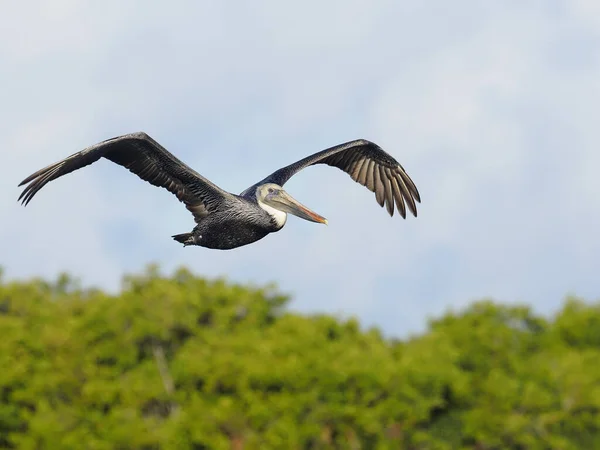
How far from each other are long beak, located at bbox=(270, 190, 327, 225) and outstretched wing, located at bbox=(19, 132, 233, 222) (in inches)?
32.2

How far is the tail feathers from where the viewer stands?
17984 mm

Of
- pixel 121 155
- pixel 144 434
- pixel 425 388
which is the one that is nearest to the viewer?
pixel 121 155

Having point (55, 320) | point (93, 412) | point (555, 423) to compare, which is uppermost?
point (55, 320)

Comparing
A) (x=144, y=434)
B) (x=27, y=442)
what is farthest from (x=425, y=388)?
(x=27, y=442)

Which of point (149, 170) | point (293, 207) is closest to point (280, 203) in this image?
point (293, 207)

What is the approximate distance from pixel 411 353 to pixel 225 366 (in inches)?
357

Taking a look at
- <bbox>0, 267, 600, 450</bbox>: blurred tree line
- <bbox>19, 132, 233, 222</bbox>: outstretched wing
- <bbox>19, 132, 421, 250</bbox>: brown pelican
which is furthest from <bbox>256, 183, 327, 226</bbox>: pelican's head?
<bbox>0, 267, 600, 450</bbox>: blurred tree line

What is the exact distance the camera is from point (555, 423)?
166 feet

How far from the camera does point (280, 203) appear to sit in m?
18.2

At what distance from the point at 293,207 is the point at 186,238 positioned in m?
1.55

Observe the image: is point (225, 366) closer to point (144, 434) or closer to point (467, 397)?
point (144, 434)

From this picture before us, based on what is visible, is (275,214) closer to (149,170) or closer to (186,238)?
(186,238)

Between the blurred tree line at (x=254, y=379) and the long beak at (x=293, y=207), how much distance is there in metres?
28.7

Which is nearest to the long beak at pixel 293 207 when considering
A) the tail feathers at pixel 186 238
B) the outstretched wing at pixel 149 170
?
the outstretched wing at pixel 149 170
